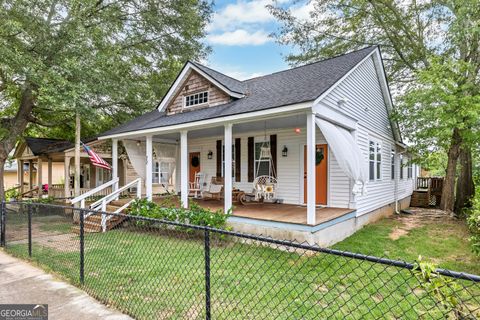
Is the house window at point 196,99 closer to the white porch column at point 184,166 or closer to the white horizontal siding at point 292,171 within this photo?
the white horizontal siding at point 292,171

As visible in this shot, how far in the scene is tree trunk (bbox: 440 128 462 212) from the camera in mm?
10984

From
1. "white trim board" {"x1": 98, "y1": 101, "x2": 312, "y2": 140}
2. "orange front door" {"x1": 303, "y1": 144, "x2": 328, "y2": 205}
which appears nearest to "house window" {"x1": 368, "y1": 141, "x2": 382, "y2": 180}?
"orange front door" {"x1": 303, "y1": 144, "x2": 328, "y2": 205}

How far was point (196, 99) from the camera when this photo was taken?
10.0 metres

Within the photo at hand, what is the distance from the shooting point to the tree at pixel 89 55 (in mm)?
9062

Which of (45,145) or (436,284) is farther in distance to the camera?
(45,145)

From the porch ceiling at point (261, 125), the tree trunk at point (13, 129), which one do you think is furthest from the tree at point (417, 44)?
the tree trunk at point (13, 129)

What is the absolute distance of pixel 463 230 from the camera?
27.8ft

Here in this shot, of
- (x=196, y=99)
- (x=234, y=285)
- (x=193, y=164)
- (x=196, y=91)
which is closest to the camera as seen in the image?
(x=234, y=285)

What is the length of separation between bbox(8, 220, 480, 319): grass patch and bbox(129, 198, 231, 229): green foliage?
0.64m

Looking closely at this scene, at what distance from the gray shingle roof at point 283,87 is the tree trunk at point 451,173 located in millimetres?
5317

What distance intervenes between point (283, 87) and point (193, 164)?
5.78 m

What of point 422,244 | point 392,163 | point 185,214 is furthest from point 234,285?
point 392,163

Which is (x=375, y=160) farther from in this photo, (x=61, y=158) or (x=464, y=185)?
(x=61, y=158)

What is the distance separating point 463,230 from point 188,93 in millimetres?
9923
